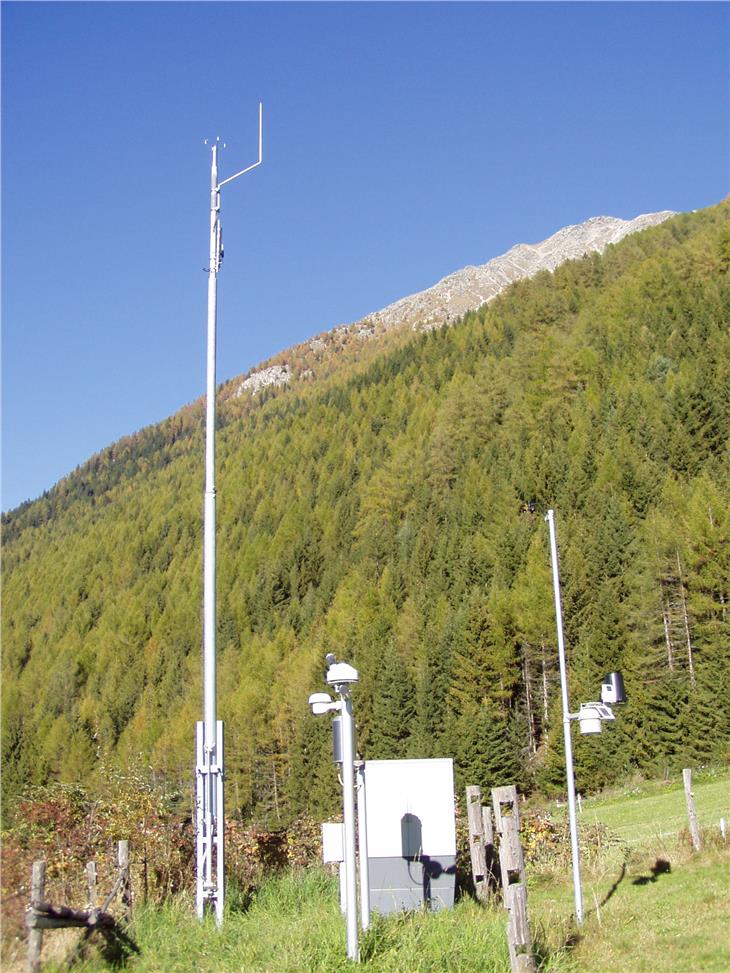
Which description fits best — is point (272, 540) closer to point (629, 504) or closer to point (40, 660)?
point (40, 660)

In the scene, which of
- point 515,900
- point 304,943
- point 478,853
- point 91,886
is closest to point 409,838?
point 478,853

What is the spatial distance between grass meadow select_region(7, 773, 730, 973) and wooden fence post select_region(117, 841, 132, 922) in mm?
152

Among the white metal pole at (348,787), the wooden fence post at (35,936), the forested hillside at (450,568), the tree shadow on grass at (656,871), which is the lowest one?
the tree shadow on grass at (656,871)

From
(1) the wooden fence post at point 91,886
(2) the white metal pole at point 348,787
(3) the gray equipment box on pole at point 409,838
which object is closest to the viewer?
(2) the white metal pole at point 348,787

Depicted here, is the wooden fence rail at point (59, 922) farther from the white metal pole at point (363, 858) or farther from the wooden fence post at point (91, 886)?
the white metal pole at point (363, 858)

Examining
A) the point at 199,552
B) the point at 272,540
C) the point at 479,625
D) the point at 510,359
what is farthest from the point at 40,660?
the point at 479,625

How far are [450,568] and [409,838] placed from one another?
68.6 m

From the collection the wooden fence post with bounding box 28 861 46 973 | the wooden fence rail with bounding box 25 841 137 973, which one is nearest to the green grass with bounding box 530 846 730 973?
the wooden fence rail with bounding box 25 841 137 973

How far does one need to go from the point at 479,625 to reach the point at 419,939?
53.1 metres

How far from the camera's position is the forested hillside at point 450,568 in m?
56.2

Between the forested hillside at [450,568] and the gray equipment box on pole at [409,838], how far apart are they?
23.1 ft

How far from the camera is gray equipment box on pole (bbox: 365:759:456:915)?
12219mm

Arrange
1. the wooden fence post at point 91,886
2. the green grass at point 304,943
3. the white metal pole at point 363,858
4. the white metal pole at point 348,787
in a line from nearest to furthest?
1. the green grass at point 304,943
2. the white metal pole at point 348,787
3. the white metal pole at point 363,858
4. the wooden fence post at point 91,886

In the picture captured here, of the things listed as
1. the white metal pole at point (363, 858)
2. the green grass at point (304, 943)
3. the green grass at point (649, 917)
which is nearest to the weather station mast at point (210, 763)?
the green grass at point (304, 943)
